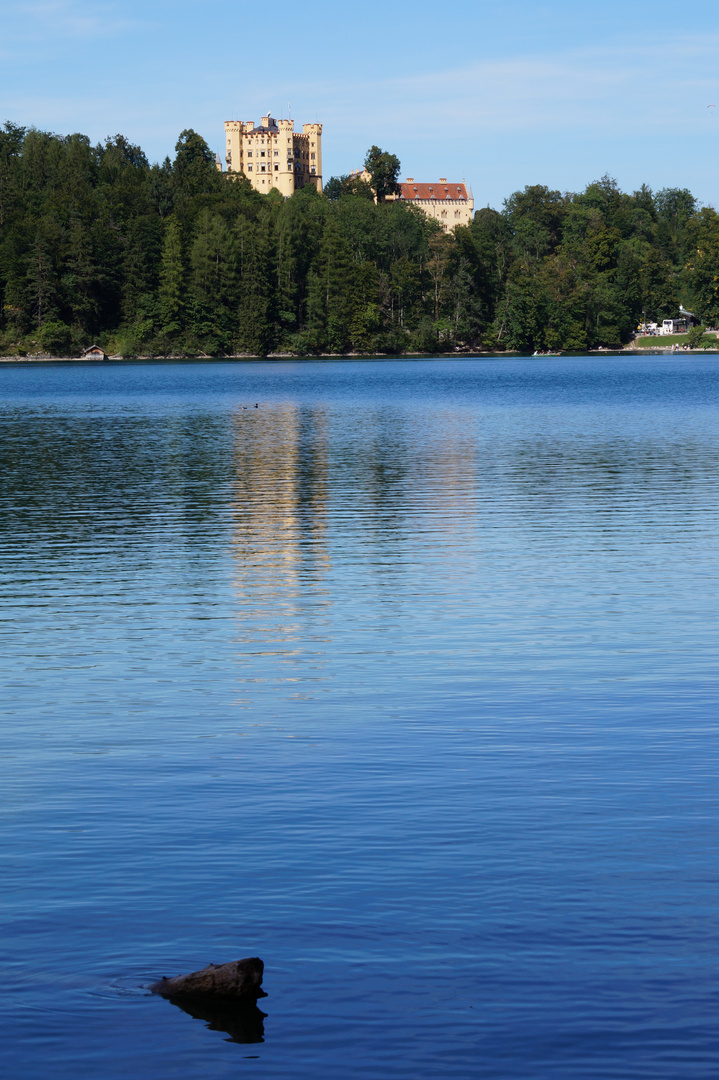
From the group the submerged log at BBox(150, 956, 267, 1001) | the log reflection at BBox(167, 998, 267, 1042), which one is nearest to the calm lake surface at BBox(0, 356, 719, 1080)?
the log reflection at BBox(167, 998, 267, 1042)

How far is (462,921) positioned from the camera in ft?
30.6

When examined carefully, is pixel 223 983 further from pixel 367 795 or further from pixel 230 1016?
pixel 367 795

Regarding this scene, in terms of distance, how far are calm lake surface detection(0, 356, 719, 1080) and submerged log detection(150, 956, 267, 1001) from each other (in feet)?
0.48

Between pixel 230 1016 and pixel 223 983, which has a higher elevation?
pixel 223 983

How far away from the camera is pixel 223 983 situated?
27.0ft

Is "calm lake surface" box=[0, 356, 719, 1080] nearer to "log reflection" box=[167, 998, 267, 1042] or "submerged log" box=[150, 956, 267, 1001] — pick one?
"log reflection" box=[167, 998, 267, 1042]

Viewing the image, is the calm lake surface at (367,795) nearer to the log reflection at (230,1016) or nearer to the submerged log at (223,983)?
the log reflection at (230,1016)

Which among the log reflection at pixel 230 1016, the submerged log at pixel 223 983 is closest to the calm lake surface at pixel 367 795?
the log reflection at pixel 230 1016

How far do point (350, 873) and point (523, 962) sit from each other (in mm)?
1897

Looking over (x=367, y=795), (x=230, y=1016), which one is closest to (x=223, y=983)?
(x=230, y=1016)

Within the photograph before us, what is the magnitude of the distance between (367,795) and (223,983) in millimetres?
4018

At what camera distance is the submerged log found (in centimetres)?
814

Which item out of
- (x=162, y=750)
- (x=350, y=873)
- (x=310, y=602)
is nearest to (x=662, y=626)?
(x=310, y=602)

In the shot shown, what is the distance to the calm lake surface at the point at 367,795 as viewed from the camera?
8086mm
